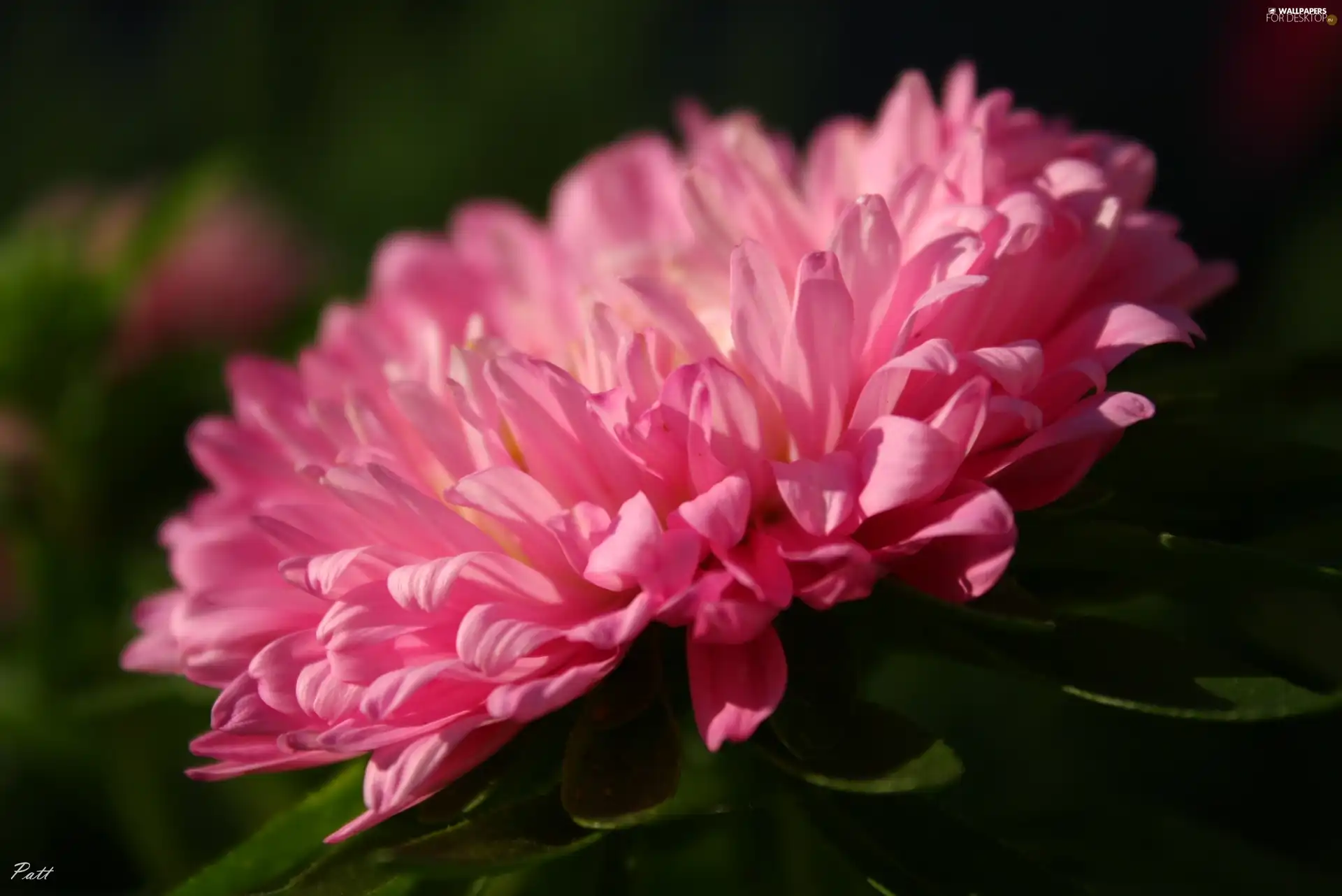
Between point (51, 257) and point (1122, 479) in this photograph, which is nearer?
point (1122, 479)

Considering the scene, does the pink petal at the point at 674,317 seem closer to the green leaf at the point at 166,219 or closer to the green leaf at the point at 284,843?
the green leaf at the point at 284,843

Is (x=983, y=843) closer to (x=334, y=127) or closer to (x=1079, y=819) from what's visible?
(x=1079, y=819)

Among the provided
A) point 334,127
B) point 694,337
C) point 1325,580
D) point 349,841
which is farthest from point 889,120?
point 334,127

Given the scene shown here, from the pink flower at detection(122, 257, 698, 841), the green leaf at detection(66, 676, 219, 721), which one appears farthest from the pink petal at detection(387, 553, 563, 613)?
the green leaf at detection(66, 676, 219, 721)

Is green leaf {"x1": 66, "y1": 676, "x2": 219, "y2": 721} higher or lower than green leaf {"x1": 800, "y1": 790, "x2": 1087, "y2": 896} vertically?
higher

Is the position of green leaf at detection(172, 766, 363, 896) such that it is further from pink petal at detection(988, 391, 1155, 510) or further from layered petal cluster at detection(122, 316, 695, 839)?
pink petal at detection(988, 391, 1155, 510)

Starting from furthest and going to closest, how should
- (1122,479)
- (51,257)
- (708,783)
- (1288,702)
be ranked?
(51,257) → (708,783) → (1122,479) → (1288,702)

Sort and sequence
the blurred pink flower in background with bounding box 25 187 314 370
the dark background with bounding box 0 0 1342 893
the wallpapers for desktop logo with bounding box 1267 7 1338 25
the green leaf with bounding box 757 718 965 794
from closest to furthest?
the green leaf with bounding box 757 718 965 794
the wallpapers for desktop logo with bounding box 1267 7 1338 25
the blurred pink flower in background with bounding box 25 187 314 370
the dark background with bounding box 0 0 1342 893
